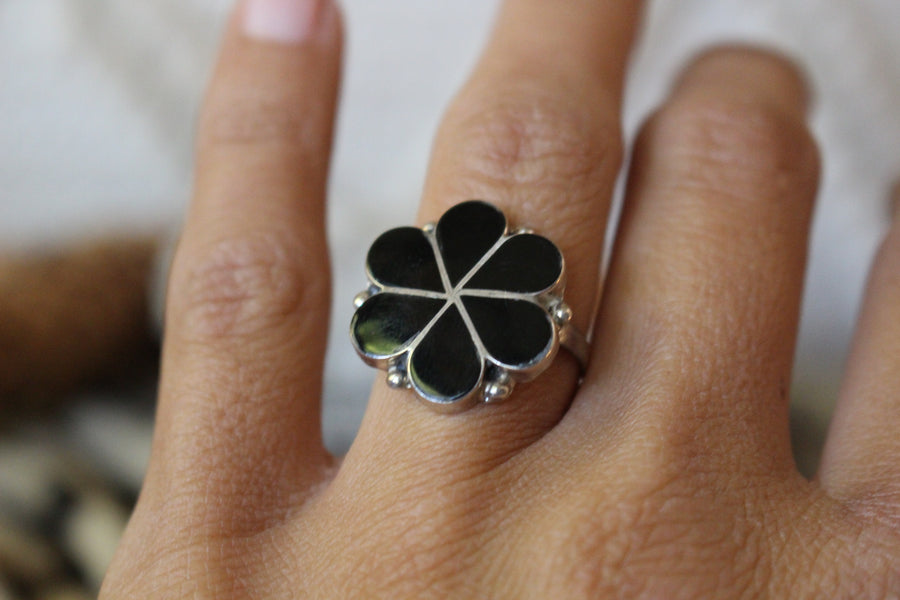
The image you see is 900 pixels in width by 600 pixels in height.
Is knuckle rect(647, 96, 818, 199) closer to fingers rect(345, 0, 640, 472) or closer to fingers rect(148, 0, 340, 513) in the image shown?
fingers rect(345, 0, 640, 472)

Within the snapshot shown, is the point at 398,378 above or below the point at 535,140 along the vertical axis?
below

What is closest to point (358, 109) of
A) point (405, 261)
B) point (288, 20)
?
point (288, 20)

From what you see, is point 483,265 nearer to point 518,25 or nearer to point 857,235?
point 518,25

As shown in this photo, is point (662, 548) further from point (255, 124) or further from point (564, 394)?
point (255, 124)

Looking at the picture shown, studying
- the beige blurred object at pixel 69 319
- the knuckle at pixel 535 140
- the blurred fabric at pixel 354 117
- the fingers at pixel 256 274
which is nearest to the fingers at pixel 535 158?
the knuckle at pixel 535 140

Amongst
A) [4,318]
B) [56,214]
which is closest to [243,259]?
[4,318]

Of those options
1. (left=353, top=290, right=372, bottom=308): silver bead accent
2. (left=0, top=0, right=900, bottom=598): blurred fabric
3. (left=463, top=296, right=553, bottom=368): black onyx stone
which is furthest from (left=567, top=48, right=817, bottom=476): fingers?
(left=0, top=0, right=900, bottom=598): blurred fabric
